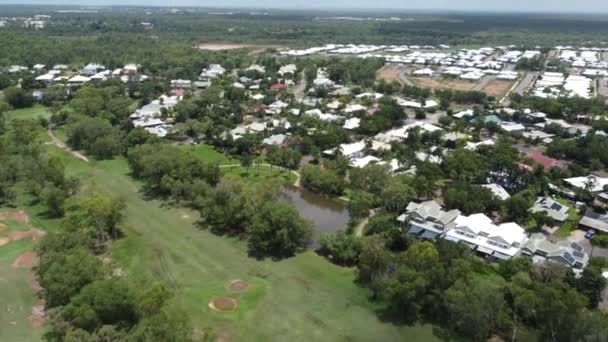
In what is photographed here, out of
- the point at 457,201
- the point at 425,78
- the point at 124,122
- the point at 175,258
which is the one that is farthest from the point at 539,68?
the point at 175,258

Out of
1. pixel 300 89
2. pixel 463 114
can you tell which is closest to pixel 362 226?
pixel 463 114

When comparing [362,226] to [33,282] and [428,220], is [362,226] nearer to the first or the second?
[428,220]

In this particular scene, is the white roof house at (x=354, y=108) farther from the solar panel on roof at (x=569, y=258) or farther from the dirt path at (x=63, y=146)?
the solar panel on roof at (x=569, y=258)

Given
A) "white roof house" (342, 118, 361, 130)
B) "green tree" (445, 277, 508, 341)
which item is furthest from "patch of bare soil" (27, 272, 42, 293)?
A: "white roof house" (342, 118, 361, 130)

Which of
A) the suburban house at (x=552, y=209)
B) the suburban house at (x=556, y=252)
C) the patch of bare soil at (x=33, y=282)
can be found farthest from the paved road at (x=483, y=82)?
the patch of bare soil at (x=33, y=282)

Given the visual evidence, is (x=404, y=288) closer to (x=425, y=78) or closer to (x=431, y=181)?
(x=431, y=181)
